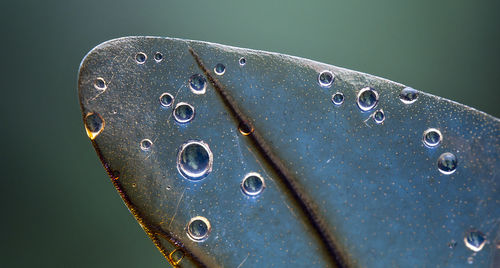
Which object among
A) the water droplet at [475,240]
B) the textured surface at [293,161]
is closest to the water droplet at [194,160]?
the textured surface at [293,161]

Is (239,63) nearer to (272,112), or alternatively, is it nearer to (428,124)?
(272,112)

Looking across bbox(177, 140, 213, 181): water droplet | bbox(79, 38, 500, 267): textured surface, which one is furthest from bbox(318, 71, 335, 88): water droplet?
bbox(177, 140, 213, 181): water droplet

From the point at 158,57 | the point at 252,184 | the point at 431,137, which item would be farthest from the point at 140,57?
the point at 431,137

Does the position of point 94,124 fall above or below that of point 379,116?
below

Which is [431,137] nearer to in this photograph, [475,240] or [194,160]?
[475,240]

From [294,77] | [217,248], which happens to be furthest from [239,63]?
[217,248]
